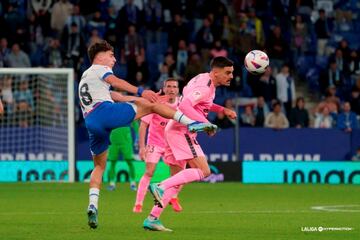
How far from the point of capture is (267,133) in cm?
2641

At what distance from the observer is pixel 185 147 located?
13422 millimetres

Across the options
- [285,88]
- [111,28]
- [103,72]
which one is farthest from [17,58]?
[103,72]

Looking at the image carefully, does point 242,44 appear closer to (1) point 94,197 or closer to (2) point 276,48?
(2) point 276,48

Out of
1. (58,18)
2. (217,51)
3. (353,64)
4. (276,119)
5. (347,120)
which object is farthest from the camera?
(353,64)

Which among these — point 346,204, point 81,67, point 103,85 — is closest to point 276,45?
point 81,67

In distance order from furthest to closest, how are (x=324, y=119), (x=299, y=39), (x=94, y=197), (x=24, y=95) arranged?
1. (x=299, y=39)
2. (x=324, y=119)
3. (x=24, y=95)
4. (x=94, y=197)

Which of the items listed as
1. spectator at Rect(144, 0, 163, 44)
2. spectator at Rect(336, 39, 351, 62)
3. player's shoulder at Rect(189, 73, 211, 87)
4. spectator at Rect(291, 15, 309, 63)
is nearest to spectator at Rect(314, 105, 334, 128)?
spectator at Rect(336, 39, 351, 62)

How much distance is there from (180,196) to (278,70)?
10131 millimetres

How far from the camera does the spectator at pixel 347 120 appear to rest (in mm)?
26750

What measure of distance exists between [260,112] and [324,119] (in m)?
1.55

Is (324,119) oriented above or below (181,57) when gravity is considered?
below

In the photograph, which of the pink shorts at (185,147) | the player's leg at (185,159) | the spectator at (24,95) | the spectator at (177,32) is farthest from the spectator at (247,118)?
the pink shorts at (185,147)

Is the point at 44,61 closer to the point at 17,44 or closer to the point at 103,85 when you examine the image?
the point at 17,44

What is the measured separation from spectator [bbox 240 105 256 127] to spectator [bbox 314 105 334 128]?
1.57 m
